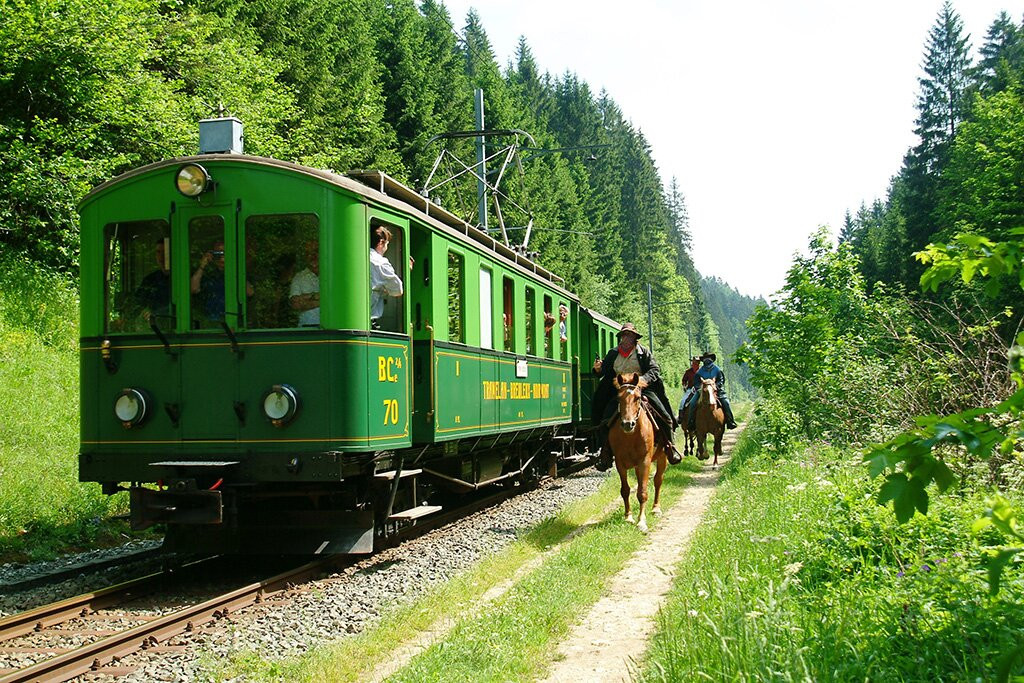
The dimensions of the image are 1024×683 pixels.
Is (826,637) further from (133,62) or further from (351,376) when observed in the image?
(133,62)

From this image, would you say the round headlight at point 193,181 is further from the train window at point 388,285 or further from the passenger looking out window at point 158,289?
the train window at point 388,285

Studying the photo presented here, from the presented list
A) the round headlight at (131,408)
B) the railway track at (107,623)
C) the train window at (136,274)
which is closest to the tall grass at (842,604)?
the railway track at (107,623)

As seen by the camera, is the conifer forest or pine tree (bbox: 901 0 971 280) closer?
the conifer forest

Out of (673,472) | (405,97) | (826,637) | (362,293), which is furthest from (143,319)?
(405,97)

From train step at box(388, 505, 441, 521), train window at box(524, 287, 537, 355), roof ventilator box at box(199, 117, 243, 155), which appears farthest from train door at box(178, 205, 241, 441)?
train window at box(524, 287, 537, 355)

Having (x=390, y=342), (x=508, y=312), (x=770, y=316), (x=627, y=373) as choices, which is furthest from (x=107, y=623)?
(x=770, y=316)

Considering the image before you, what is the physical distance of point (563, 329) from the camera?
55.0 ft

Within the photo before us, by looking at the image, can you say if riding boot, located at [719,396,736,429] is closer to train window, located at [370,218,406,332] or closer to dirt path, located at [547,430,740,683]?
dirt path, located at [547,430,740,683]

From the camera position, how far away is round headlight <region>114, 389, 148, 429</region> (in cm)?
834

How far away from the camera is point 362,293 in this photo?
8.28m

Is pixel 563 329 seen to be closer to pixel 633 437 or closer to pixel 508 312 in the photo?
pixel 508 312

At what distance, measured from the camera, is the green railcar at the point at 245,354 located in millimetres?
8086

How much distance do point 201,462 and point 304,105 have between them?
28976 mm

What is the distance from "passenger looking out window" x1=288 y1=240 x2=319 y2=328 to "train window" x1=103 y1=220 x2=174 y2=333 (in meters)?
1.17
